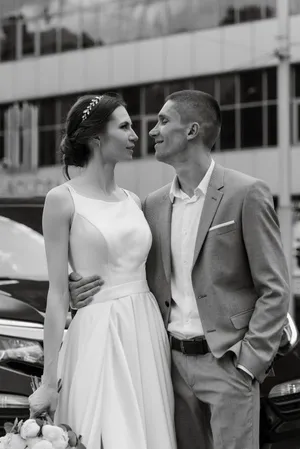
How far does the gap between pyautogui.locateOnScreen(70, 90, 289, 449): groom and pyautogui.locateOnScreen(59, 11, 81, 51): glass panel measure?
2715 cm

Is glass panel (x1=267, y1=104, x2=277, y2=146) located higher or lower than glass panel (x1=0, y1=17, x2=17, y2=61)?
lower

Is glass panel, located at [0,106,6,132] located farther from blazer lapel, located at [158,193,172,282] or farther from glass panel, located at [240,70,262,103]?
blazer lapel, located at [158,193,172,282]

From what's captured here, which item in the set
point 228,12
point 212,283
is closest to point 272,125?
point 228,12

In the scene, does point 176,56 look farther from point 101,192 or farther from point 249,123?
point 101,192

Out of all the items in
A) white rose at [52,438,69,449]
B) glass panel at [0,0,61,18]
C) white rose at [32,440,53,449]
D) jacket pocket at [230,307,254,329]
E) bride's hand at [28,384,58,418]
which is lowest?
white rose at [52,438,69,449]

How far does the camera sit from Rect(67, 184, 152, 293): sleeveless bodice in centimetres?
361

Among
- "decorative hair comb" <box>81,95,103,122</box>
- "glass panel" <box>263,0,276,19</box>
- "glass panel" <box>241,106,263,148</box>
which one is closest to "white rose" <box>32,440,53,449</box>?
"decorative hair comb" <box>81,95,103,122</box>

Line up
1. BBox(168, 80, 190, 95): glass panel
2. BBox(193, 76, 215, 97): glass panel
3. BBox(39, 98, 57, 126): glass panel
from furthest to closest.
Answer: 1. BBox(39, 98, 57, 126): glass panel
2. BBox(168, 80, 190, 95): glass panel
3. BBox(193, 76, 215, 97): glass panel

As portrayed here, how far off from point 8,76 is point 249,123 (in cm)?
947

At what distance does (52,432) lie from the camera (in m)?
3.25

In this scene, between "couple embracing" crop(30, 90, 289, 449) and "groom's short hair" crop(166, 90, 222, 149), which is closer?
"couple embracing" crop(30, 90, 289, 449)

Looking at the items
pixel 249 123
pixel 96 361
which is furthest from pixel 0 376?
pixel 249 123

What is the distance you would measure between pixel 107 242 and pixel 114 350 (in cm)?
43

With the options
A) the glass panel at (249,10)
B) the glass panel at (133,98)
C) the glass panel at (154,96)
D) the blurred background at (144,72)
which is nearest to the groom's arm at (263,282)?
the blurred background at (144,72)
